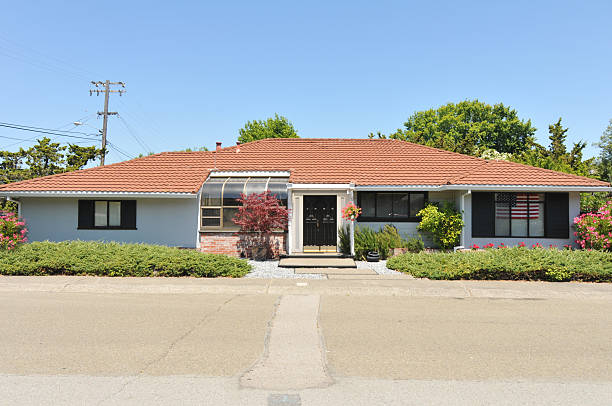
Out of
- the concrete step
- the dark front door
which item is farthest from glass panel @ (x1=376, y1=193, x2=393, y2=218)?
the concrete step

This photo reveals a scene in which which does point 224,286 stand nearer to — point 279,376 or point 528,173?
point 279,376

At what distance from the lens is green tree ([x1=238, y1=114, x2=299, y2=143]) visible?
45.8 metres

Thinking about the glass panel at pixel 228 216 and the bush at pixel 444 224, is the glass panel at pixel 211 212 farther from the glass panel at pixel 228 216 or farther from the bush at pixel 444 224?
the bush at pixel 444 224

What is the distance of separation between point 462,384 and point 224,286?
649cm

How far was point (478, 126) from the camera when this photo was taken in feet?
167

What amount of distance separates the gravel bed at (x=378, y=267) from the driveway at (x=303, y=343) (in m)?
2.87

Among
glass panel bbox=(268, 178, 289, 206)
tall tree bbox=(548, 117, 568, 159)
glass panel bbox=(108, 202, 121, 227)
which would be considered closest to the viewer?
glass panel bbox=(268, 178, 289, 206)

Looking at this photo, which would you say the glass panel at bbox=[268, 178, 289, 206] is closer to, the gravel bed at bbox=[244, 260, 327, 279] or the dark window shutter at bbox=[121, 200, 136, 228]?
the gravel bed at bbox=[244, 260, 327, 279]

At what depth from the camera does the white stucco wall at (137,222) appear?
16.4 m

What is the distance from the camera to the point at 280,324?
23.4 feet

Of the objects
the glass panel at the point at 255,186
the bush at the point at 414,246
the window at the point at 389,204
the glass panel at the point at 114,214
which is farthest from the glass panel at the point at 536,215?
the glass panel at the point at 114,214

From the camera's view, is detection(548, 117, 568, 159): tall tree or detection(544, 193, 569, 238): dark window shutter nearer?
detection(544, 193, 569, 238): dark window shutter

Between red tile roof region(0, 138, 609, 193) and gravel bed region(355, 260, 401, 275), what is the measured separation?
323 cm

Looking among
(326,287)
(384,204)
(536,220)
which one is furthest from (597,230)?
(326,287)
